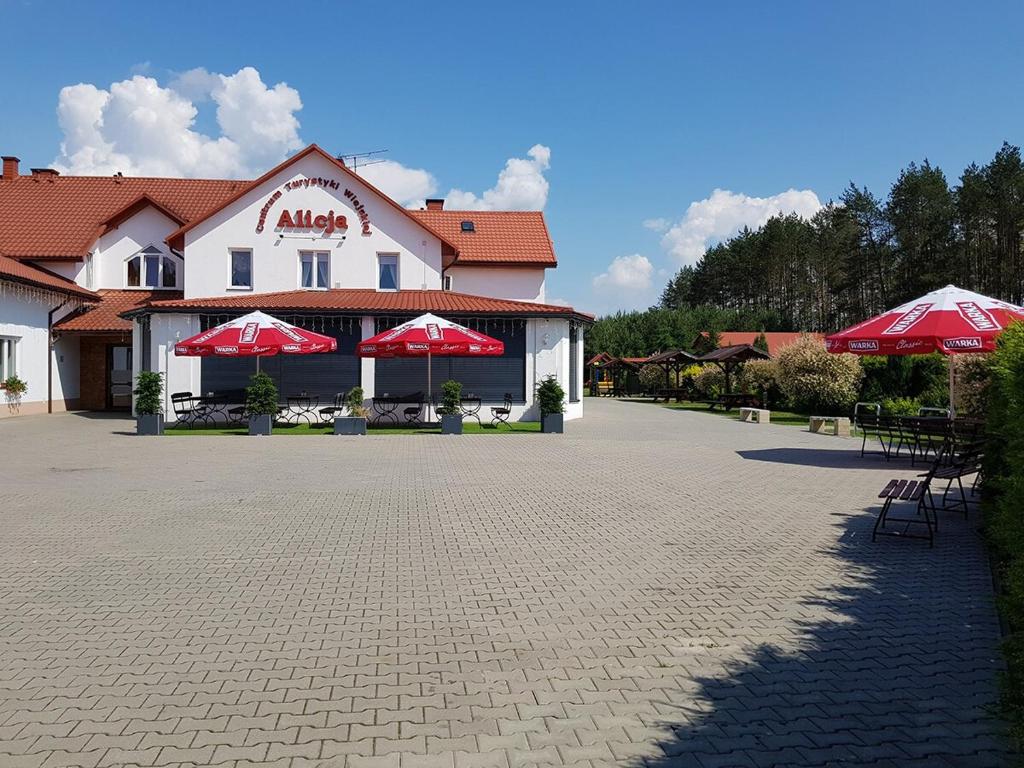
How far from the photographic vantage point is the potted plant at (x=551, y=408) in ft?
65.7

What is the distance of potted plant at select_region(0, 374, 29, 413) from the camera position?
78.3 feet

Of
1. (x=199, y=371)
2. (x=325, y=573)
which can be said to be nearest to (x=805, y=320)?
(x=199, y=371)

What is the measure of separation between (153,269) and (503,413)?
652 inches

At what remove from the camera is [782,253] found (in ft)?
242

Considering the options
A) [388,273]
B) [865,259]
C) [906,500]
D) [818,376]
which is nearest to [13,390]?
[388,273]

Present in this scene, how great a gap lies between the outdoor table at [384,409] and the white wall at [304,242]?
5560 mm

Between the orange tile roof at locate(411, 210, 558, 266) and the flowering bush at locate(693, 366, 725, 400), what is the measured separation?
11.4 metres

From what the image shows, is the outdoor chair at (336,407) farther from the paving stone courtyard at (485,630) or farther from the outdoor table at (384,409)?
the paving stone courtyard at (485,630)

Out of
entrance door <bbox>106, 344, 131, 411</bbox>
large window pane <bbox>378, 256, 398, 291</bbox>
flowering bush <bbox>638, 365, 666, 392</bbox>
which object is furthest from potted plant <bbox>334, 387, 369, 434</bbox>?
flowering bush <bbox>638, 365, 666, 392</bbox>

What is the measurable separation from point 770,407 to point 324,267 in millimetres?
19623

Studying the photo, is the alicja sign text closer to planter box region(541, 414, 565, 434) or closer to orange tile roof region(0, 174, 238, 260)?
orange tile roof region(0, 174, 238, 260)

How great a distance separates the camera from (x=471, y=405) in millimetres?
23281

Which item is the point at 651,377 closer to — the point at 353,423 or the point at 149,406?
the point at 353,423

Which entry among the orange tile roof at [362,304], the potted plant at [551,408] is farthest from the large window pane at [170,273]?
the potted plant at [551,408]
